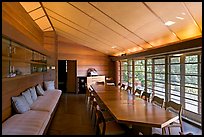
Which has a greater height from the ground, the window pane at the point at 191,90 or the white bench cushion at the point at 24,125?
the window pane at the point at 191,90

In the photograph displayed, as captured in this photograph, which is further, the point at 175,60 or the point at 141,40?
the point at 141,40

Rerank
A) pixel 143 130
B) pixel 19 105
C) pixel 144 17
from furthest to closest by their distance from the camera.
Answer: pixel 144 17 → pixel 19 105 → pixel 143 130

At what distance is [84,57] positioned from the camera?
11.3 meters

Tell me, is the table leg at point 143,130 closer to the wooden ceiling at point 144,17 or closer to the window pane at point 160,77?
the wooden ceiling at point 144,17

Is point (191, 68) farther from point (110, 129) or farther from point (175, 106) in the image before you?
point (110, 129)

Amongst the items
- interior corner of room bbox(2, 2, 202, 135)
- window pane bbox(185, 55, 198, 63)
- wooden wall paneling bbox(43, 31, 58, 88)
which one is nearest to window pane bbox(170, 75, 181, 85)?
interior corner of room bbox(2, 2, 202, 135)

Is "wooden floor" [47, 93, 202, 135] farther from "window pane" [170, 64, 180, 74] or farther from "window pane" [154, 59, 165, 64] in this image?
"window pane" [154, 59, 165, 64]

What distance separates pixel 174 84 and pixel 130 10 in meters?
2.81

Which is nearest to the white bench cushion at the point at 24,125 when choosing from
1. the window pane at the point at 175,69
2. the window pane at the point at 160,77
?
the window pane at the point at 175,69

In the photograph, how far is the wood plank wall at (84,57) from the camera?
35.8 feet

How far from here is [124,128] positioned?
10.4 feet

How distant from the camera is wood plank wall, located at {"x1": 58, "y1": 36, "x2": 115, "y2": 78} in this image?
1091 cm

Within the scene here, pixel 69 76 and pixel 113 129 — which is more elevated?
pixel 69 76

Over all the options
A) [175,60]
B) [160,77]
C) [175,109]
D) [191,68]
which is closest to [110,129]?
[175,109]
